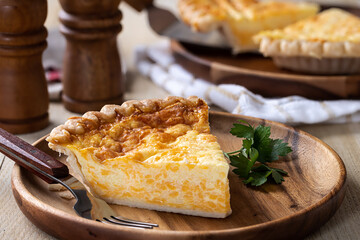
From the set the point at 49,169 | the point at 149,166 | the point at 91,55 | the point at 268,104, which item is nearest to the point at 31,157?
the point at 49,169

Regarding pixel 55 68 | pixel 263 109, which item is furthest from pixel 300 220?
pixel 55 68

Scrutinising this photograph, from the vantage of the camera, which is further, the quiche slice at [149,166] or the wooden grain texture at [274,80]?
the wooden grain texture at [274,80]

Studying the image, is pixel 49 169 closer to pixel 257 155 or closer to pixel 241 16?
pixel 257 155

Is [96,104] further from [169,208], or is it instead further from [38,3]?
[169,208]

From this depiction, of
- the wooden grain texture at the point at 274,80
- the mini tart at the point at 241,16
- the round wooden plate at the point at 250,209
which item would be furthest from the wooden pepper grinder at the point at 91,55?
the mini tart at the point at 241,16

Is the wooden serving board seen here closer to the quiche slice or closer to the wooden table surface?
the wooden table surface

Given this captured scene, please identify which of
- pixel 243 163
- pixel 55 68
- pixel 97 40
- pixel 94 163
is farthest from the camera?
pixel 55 68

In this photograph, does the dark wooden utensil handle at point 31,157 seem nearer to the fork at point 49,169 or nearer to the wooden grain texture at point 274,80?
the fork at point 49,169

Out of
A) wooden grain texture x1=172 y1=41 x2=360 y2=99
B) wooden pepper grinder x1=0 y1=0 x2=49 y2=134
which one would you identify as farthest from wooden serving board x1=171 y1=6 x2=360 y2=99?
wooden pepper grinder x1=0 y1=0 x2=49 y2=134
